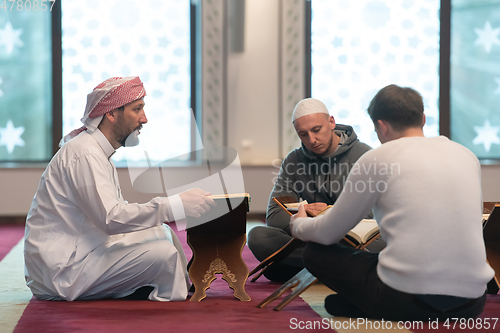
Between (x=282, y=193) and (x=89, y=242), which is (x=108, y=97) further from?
(x=282, y=193)

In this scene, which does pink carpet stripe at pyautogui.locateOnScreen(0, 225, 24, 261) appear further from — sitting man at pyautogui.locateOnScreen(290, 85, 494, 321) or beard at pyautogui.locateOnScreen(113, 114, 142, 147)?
sitting man at pyautogui.locateOnScreen(290, 85, 494, 321)

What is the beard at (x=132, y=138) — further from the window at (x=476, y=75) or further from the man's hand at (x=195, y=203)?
the window at (x=476, y=75)

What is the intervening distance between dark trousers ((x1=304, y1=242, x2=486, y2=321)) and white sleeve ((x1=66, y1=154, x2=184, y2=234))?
0.67m

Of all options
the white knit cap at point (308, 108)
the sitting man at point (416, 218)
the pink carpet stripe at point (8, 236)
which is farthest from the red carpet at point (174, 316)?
the pink carpet stripe at point (8, 236)

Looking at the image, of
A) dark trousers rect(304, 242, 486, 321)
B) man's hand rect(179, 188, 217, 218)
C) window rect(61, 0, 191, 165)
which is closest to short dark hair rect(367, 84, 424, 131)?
dark trousers rect(304, 242, 486, 321)

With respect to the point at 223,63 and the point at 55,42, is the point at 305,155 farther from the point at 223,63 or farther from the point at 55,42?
the point at 55,42

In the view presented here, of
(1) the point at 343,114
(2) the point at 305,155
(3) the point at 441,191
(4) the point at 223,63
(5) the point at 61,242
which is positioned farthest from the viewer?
(1) the point at 343,114

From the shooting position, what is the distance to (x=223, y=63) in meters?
6.32

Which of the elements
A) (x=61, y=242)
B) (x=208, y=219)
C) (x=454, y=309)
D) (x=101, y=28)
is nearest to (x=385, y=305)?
(x=454, y=309)

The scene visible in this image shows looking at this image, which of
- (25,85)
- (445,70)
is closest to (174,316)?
(25,85)

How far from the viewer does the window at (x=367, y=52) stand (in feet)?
22.1

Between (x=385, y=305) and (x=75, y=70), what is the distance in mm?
5505

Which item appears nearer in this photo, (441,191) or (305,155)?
(441,191)

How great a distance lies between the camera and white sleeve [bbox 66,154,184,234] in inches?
90.2
